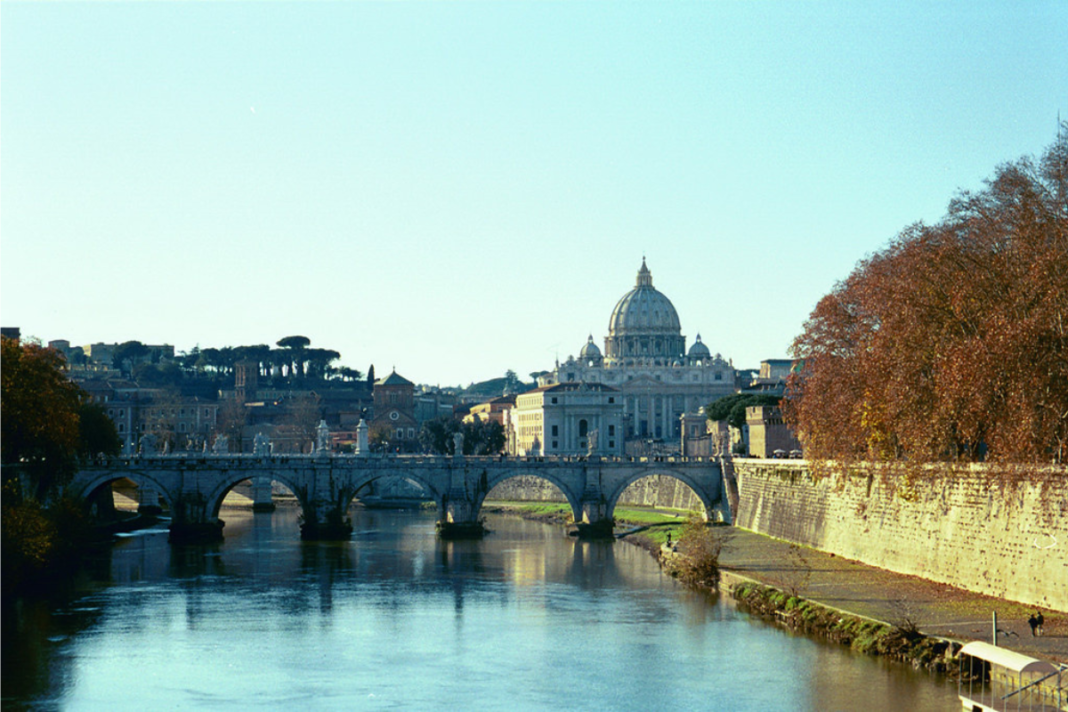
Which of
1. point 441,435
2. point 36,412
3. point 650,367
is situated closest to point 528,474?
point 36,412

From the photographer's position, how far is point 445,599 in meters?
40.1

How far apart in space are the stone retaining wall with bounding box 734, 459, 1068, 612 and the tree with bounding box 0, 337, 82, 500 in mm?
21599

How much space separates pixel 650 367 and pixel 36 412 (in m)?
124

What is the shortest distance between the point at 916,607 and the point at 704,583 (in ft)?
35.5

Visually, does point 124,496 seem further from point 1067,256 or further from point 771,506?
point 1067,256

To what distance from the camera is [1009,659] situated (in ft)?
76.1

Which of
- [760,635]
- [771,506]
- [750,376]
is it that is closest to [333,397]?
[750,376]

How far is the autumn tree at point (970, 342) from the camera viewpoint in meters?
29.4

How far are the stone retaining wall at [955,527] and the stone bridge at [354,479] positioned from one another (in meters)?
14.3

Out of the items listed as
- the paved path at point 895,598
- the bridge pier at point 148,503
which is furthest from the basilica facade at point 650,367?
the paved path at point 895,598

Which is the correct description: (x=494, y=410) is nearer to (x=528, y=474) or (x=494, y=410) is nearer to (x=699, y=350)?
(x=699, y=350)

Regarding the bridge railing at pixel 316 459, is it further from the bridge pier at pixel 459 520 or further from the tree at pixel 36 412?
the tree at pixel 36 412

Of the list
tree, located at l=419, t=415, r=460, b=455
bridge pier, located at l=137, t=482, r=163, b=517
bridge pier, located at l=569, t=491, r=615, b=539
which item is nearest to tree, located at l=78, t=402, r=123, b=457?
bridge pier, located at l=137, t=482, r=163, b=517

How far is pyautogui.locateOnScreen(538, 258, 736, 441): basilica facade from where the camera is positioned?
15988 centimetres
